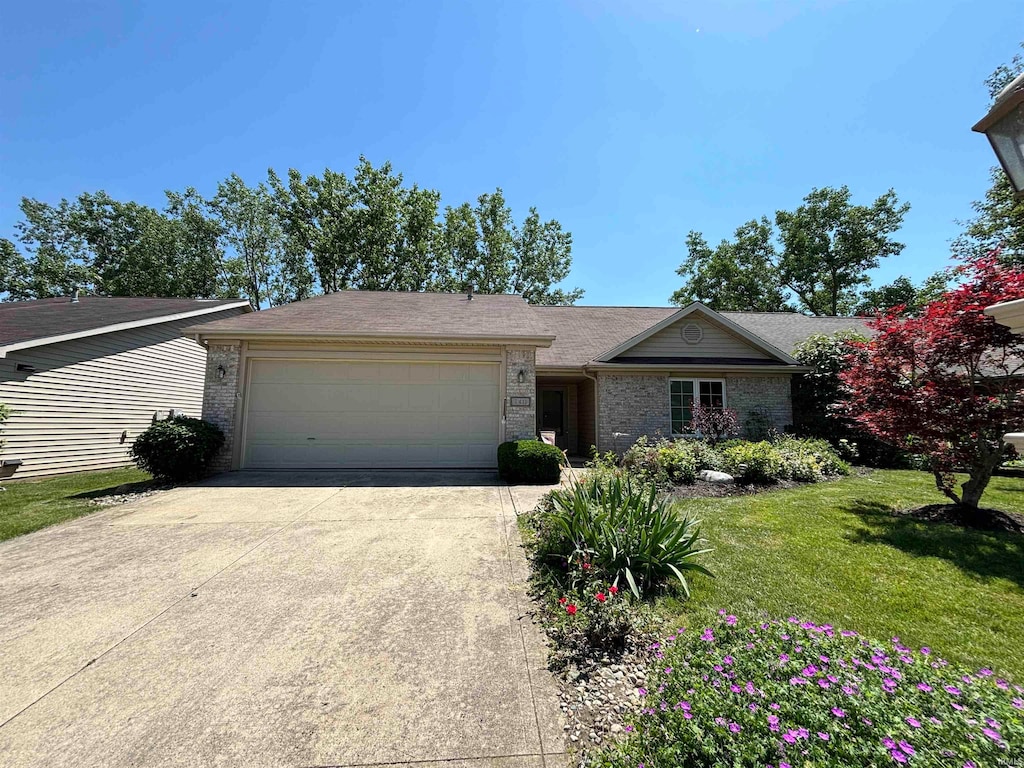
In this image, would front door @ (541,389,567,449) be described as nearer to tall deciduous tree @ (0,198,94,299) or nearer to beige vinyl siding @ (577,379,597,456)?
beige vinyl siding @ (577,379,597,456)

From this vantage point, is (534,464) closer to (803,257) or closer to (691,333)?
(691,333)

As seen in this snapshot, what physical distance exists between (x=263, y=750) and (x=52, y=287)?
36230mm

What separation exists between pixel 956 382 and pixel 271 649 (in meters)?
8.24

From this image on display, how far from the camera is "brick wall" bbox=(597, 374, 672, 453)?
11211mm

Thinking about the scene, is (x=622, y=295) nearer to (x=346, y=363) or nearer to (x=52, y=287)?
(x=346, y=363)

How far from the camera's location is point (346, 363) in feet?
30.3

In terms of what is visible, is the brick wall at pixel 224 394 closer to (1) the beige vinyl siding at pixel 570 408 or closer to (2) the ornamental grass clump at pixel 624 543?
(2) the ornamental grass clump at pixel 624 543

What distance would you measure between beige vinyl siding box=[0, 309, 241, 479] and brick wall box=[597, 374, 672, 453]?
12774 mm

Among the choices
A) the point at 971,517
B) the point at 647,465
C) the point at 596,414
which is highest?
the point at 596,414

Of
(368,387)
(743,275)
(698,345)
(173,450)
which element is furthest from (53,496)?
(743,275)

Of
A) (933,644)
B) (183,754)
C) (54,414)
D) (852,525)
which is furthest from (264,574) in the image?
(54,414)

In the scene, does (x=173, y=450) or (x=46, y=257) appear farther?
(x=46, y=257)

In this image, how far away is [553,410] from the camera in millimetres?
13984

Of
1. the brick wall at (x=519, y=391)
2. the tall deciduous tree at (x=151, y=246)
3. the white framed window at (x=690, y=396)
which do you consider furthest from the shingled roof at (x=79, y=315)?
the white framed window at (x=690, y=396)
